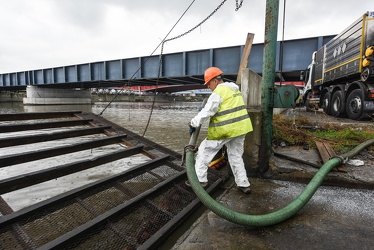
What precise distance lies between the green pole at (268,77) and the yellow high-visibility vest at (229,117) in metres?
0.81

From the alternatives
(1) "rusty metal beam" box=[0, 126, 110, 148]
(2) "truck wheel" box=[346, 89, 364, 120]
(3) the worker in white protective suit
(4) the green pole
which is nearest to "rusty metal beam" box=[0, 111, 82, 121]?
(1) "rusty metal beam" box=[0, 126, 110, 148]

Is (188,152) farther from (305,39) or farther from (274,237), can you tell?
(305,39)

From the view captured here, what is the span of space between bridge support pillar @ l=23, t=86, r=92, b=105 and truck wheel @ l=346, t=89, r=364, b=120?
3914 cm

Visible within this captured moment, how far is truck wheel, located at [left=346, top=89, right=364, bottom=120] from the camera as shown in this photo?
7496 millimetres

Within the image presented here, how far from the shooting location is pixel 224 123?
2811 mm

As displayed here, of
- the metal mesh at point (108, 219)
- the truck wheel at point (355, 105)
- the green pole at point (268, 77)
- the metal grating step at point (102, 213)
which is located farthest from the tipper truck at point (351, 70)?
the metal mesh at point (108, 219)

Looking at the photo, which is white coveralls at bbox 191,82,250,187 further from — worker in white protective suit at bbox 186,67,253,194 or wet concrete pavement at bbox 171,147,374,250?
wet concrete pavement at bbox 171,147,374,250

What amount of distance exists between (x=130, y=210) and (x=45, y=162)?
14.3ft

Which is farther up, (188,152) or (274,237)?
(188,152)

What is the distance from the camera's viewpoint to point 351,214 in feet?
8.01

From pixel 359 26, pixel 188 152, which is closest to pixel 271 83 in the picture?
pixel 188 152

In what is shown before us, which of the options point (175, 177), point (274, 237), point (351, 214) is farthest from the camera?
point (175, 177)

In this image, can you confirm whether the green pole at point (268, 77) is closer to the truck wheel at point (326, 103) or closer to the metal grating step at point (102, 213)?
the metal grating step at point (102, 213)

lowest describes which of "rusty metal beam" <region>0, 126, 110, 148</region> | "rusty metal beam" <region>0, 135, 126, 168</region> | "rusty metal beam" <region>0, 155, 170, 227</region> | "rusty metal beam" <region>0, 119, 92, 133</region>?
"rusty metal beam" <region>0, 155, 170, 227</region>
